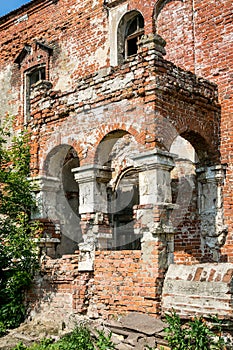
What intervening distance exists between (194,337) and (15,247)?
13.1ft

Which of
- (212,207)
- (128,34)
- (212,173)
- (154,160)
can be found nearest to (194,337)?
(154,160)

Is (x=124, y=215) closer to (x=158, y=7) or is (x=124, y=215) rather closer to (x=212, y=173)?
(x=212, y=173)

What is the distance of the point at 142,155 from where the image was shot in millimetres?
7844

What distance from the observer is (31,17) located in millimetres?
14367

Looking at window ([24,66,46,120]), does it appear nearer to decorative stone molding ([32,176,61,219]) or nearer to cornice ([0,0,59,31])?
cornice ([0,0,59,31])

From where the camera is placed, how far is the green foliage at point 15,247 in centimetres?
918

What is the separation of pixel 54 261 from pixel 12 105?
6.90 m

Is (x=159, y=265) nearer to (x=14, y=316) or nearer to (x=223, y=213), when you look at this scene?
(x=223, y=213)

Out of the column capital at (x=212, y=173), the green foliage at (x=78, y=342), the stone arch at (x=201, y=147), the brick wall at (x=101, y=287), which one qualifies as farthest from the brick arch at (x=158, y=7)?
the green foliage at (x=78, y=342)

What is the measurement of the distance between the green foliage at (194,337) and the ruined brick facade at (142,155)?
304 mm

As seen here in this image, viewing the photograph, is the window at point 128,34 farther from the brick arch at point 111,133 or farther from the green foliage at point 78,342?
the green foliage at point 78,342

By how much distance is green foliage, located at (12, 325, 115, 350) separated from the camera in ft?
22.2

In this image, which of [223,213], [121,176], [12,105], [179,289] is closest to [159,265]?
[179,289]

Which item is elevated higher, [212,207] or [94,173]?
[94,173]
